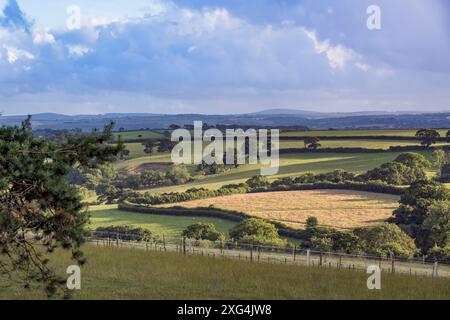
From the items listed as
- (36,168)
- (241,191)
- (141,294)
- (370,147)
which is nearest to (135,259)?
(141,294)

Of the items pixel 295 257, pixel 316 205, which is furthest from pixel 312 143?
pixel 295 257

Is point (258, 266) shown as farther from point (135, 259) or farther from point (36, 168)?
point (36, 168)

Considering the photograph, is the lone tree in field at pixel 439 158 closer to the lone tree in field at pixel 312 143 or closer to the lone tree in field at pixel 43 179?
the lone tree in field at pixel 312 143

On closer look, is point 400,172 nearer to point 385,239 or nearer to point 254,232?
point 385,239

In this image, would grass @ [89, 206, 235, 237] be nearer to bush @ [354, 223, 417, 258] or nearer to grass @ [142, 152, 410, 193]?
bush @ [354, 223, 417, 258]

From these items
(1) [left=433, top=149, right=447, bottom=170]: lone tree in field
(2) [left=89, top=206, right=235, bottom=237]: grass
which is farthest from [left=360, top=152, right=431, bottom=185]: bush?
(2) [left=89, top=206, right=235, bottom=237]: grass

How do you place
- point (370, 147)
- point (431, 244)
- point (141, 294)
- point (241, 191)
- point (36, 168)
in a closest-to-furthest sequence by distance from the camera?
point (36, 168)
point (141, 294)
point (431, 244)
point (241, 191)
point (370, 147)

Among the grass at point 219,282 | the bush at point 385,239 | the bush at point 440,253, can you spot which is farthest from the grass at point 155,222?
the grass at point 219,282
